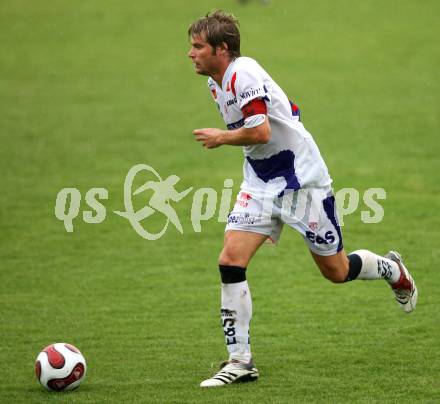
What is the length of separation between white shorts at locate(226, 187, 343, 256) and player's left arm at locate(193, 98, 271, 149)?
59 cm

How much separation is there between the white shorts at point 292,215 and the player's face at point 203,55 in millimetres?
951

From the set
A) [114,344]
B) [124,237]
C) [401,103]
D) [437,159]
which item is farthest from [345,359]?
[401,103]

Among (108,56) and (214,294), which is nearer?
(214,294)

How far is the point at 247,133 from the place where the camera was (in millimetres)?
6512

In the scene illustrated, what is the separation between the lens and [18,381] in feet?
22.9

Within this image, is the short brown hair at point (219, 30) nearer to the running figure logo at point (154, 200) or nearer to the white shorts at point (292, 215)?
the white shorts at point (292, 215)

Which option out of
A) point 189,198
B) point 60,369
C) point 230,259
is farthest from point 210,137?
point 189,198

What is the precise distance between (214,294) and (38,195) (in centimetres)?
511

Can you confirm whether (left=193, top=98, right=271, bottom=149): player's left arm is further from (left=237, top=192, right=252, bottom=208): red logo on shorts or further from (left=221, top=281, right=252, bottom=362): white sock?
(left=221, top=281, right=252, bottom=362): white sock

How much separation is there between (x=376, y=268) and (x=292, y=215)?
102 cm

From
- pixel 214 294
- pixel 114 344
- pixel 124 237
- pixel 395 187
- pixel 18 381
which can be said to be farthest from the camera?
pixel 395 187

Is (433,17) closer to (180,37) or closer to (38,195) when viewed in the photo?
(180,37)

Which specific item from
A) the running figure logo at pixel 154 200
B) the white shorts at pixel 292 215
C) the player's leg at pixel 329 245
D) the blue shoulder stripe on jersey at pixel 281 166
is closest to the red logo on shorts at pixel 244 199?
the white shorts at pixel 292 215

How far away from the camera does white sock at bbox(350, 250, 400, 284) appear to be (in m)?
7.53
